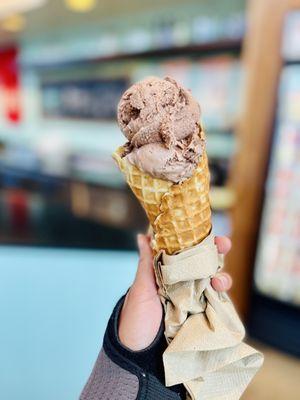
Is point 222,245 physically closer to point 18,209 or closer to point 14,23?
point 18,209

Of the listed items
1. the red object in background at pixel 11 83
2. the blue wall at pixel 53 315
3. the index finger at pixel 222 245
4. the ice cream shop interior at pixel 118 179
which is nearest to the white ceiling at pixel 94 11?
the ice cream shop interior at pixel 118 179

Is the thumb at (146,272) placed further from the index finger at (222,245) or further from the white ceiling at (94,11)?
the white ceiling at (94,11)

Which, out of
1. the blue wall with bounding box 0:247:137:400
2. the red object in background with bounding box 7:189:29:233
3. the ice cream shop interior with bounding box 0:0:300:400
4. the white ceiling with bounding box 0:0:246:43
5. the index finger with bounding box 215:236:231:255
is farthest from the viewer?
the white ceiling with bounding box 0:0:246:43

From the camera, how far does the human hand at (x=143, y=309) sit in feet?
1.98

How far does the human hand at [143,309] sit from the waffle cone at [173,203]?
0.05 metres

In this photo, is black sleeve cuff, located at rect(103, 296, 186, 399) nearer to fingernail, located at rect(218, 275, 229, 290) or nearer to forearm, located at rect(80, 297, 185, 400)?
forearm, located at rect(80, 297, 185, 400)

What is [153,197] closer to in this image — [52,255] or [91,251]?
[52,255]

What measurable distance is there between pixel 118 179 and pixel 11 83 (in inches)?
113

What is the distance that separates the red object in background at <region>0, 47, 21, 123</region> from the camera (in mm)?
5340

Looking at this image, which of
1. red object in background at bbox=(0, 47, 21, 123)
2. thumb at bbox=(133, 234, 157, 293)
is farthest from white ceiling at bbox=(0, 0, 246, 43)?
thumb at bbox=(133, 234, 157, 293)

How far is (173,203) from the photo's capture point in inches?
24.0

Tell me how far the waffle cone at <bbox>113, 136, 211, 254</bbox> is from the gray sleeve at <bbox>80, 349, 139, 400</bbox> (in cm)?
20

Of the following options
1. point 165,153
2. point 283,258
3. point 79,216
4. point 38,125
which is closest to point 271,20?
point 283,258

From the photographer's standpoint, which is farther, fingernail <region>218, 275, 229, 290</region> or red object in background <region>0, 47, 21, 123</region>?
red object in background <region>0, 47, 21, 123</region>
